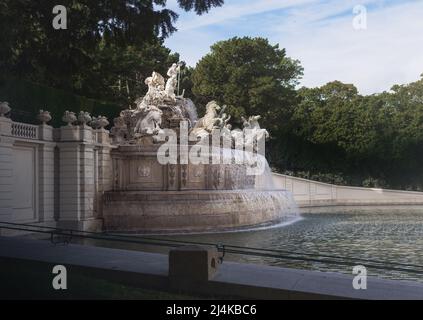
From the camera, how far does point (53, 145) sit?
805 inches

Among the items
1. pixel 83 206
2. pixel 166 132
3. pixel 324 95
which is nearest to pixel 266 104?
pixel 324 95

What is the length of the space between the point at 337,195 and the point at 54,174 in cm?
3175

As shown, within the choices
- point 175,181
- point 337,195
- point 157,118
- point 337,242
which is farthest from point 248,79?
point 337,242

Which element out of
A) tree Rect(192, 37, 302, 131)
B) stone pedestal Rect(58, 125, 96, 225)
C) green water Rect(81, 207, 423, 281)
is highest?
tree Rect(192, 37, 302, 131)

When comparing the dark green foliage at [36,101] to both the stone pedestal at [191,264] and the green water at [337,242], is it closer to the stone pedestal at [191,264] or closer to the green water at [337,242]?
the green water at [337,242]

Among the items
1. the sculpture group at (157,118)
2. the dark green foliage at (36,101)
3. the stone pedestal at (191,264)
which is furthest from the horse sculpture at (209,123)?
the stone pedestal at (191,264)

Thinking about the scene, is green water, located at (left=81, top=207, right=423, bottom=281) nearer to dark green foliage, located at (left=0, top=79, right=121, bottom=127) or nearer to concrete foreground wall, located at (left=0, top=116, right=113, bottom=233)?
concrete foreground wall, located at (left=0, top=116, right=113, bottom=233)

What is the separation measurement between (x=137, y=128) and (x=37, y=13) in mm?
11412

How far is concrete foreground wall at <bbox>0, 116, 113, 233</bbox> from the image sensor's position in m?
18.5

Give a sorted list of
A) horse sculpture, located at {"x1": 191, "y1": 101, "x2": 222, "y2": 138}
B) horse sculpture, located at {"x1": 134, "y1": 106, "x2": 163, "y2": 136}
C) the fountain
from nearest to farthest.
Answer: the fountain → horse sculpture, located at {"x1": 134, "y1": 106, "x2": 163, "y2": 136} → horse sculpture, located at {"x1": 191, "y1": 101, "x2": 222, "y2": 138}

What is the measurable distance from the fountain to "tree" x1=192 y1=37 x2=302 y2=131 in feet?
78.6

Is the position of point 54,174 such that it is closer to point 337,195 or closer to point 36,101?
point 36,101

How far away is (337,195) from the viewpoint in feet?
157

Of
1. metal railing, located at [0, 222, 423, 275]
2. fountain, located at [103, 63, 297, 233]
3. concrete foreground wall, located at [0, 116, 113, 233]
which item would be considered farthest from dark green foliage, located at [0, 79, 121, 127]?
metal railing, located at [0, 222, 423, 275]
